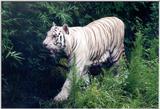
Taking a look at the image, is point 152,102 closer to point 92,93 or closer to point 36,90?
point 92,93

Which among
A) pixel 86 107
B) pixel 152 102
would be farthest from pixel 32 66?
pixel 152 102

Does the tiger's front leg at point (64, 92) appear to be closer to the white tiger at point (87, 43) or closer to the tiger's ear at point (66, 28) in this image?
the white tiger at point (87, 43)

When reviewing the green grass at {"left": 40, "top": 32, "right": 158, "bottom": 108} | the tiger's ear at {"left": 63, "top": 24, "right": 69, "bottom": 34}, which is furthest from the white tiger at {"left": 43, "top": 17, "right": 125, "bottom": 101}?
the green grass at {"left": 40, "top": 32, "right": 158, "bottom": 108}

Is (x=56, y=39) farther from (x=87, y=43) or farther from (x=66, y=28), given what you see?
A: (x=87, y=43)

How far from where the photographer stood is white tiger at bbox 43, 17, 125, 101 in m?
6.20

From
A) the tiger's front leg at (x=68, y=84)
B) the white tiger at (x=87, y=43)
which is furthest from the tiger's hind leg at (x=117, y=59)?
the tiger's front leg at (x=68, y=84)

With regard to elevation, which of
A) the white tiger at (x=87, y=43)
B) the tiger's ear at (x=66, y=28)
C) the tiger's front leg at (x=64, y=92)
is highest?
the tiger's ear at (x=66, y=28)

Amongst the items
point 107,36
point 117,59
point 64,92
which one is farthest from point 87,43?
point 64,92

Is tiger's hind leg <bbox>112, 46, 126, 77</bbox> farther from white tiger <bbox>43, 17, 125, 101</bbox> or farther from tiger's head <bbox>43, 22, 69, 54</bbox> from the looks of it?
tiger's head <bbox>43, 22, 69, 54</bbox>

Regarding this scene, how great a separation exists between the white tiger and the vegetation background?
0.24 ft

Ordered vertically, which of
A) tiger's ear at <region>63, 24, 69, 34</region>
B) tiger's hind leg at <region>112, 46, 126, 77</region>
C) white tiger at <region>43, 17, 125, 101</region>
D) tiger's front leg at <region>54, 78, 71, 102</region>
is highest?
tiger's ear at <region>63, 24, 69, 34</region>

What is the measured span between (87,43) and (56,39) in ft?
0.98

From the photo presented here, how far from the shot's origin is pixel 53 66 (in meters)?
6.36

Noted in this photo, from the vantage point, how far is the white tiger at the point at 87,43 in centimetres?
620
